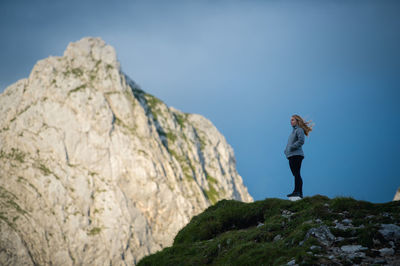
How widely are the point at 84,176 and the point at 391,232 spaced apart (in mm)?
164406

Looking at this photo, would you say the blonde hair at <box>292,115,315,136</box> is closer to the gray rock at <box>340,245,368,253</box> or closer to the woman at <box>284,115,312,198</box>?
the woman at <box>284,115,312,198</box>

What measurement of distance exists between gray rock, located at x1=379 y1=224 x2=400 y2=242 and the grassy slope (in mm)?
174

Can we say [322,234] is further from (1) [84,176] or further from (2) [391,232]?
(1) [84,176]

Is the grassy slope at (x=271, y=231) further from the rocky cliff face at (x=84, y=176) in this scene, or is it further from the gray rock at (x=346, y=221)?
the rocky cliff face at (x=84, y=176)

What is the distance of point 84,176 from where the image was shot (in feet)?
527

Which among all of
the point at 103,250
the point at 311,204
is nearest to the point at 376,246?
the point at 311,204

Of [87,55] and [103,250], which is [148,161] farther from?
[87,55]

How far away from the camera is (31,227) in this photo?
150 m

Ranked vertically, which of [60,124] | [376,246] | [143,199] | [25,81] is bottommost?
[376,246]

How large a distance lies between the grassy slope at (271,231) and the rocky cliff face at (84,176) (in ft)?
468

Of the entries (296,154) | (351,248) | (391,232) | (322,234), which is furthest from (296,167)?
(351,248)

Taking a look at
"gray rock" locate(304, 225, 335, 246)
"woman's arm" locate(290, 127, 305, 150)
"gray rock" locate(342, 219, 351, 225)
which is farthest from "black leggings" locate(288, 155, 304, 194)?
"gray rock" locate(304, 225, 335, 246)

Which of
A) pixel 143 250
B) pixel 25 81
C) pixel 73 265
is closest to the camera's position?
pixel 73 265

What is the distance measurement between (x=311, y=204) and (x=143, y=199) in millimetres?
154430
